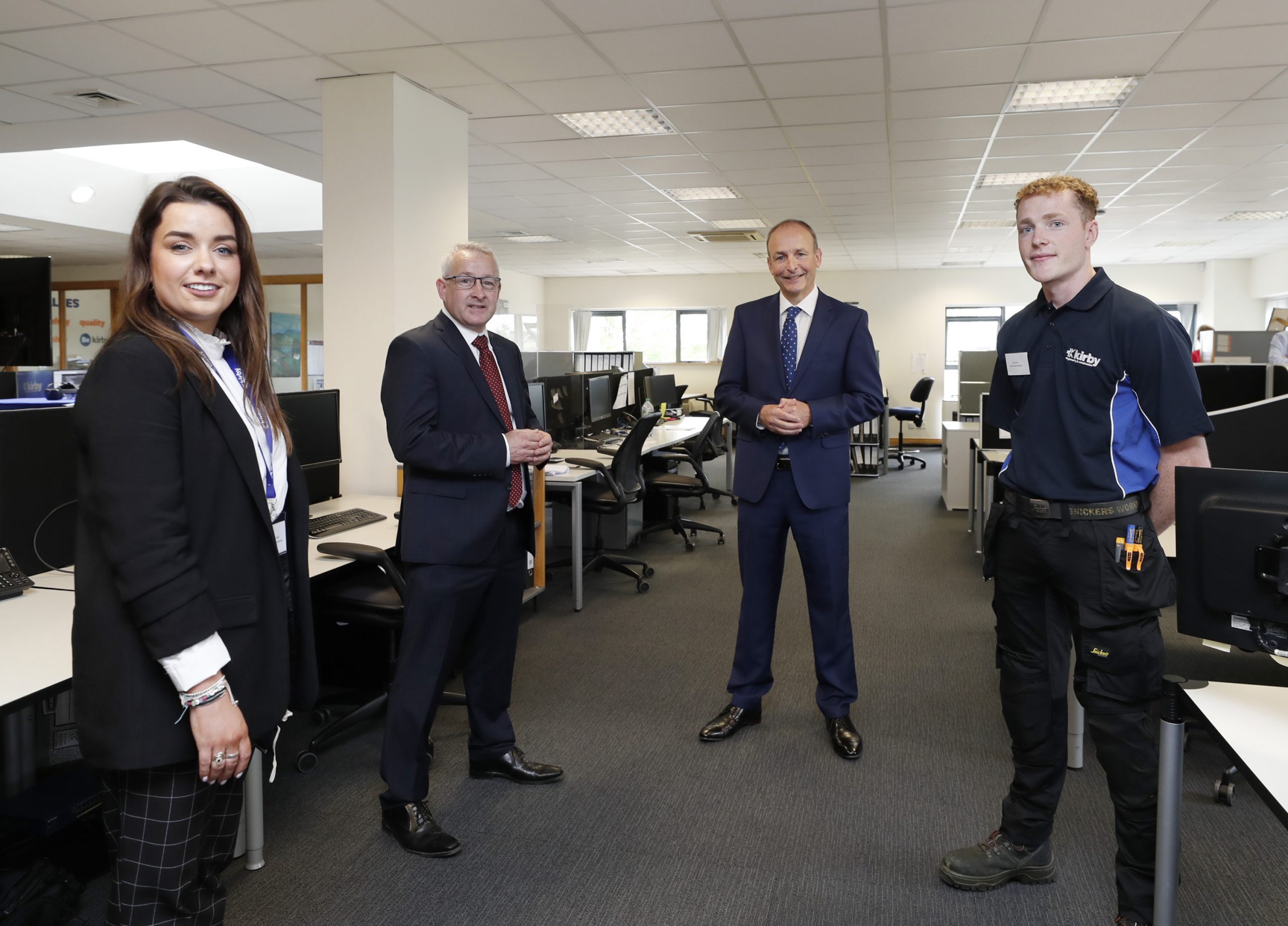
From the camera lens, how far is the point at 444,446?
204 centimetres

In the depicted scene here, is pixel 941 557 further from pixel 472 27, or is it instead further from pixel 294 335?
pixel 294 335

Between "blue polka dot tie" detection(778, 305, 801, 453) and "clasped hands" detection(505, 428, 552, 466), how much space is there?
858 millimetres

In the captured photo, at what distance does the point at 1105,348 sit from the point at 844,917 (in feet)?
4.35

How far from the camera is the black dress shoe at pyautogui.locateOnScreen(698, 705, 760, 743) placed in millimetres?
2787

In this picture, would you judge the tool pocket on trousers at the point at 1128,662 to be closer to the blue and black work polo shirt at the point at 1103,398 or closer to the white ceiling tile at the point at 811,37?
the blue and black work polo shirt at the point at 1103,398

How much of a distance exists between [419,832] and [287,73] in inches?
142

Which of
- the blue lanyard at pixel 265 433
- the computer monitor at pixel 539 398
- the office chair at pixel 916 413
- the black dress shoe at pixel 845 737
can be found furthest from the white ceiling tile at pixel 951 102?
the office chair at pixel 916 413

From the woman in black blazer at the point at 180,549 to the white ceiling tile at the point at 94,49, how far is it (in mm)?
3314

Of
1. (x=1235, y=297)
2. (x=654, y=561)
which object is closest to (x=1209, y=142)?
(x=654, y=561)

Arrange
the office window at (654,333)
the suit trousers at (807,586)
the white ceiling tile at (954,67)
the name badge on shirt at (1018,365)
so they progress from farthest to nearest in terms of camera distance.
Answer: the office window at (654,333) < the white ceiling tile at (954,67) < the suit trousers at (807,586) < the name badge on shirt at (1018,365)

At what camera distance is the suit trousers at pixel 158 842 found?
1142mm

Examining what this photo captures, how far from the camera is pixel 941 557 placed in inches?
215

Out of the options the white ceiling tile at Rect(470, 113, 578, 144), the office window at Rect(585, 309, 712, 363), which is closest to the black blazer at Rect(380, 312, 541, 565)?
the white ceiling tile at Rect(470, 113, 578, 144)

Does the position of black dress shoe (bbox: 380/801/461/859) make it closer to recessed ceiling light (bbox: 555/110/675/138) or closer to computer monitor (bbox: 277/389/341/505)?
computer monitor (bbox: 277/389/341/505)
